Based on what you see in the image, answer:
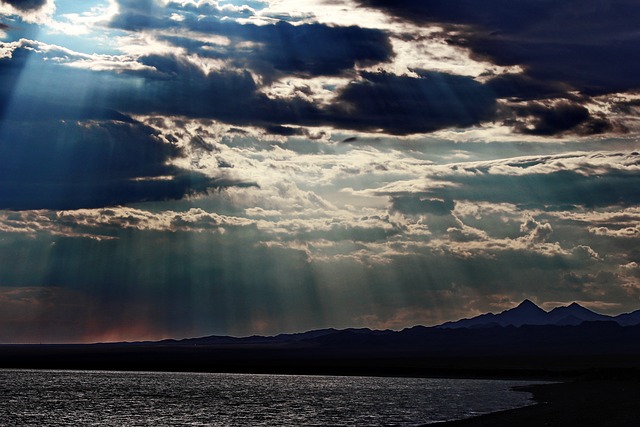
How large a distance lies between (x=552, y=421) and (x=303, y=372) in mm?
121469

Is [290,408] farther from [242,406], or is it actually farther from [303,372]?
[303,372]

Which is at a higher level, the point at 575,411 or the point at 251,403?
the point at 251,403

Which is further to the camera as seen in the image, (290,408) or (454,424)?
(290,408)

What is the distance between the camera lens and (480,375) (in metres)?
153

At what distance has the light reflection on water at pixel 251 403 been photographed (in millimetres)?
73325

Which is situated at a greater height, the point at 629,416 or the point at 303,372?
the point at 303,372

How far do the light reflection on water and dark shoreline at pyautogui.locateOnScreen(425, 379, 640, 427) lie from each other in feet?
12.2

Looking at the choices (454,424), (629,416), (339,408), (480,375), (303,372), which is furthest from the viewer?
(303,372)

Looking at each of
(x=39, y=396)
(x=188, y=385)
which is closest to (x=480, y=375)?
(x=188, y=385)

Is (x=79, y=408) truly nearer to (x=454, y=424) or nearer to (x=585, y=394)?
(x=454, y=424)

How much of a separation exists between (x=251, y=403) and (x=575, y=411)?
3731 centimetres

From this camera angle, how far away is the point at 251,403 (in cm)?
9275

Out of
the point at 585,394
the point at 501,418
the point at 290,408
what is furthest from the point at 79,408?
the point at 585,394

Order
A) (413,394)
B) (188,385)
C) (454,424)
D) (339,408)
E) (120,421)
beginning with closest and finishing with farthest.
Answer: (454,424) → (120,421) → (339,408) → (413,394) → (188,385)
